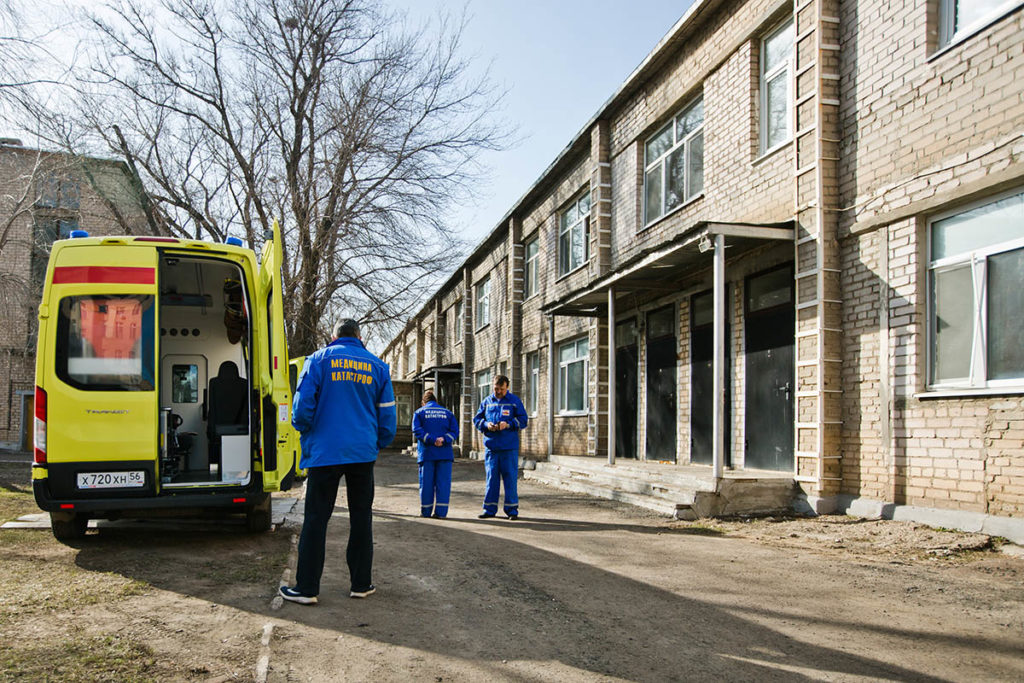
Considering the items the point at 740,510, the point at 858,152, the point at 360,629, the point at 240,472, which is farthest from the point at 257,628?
the point at 858,152

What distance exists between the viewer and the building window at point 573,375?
58.3 ft

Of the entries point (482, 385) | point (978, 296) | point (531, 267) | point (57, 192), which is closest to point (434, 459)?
point (978, 296)

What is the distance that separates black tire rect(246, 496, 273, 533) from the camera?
7.91m

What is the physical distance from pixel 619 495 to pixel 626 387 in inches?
178

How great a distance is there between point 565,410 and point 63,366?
13100mm

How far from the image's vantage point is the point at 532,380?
2189cm

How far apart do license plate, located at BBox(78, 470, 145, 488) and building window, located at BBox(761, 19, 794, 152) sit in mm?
8391

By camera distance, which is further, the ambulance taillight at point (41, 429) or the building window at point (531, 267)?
the building window at point (531, 267)

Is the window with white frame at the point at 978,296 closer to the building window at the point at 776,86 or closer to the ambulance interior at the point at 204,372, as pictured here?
the building window at the point at 776,86

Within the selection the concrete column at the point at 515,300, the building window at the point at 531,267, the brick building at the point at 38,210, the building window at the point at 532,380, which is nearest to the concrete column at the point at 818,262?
the brick building at the point at 38,210

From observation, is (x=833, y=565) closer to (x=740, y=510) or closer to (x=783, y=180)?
(x=740, y=510)

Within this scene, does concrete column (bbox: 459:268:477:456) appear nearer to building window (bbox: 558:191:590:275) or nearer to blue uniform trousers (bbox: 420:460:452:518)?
building window (bbox: 558:191:590:275)

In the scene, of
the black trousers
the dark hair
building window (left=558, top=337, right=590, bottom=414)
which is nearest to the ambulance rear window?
the dark hair

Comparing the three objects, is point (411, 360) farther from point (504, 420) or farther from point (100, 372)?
point (100, 372)
